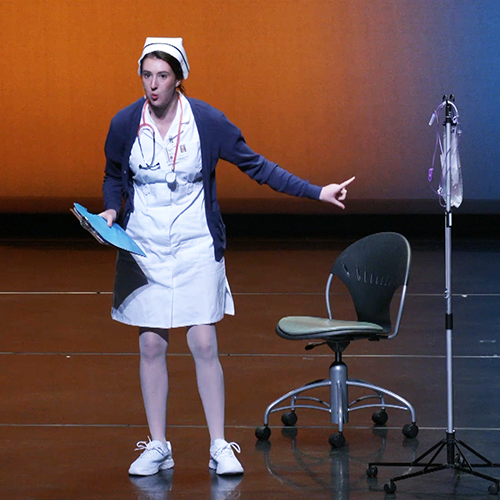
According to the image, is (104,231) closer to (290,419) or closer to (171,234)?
(171,234)

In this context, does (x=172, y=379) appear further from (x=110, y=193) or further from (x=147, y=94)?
(x=147, y=94)

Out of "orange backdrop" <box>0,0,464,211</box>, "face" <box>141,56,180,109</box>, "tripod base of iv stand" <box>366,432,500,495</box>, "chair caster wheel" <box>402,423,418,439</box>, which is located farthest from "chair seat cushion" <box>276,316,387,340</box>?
"orange backdrop" <box>0,0,464,211</box>

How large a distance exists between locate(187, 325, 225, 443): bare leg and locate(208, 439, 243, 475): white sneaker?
0.13 ft

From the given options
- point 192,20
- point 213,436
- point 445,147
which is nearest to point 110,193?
point 213,436

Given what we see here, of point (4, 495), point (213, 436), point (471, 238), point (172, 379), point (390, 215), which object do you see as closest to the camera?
point (4, 495)

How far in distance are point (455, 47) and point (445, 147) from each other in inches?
279

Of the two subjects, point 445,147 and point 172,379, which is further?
point 172,379

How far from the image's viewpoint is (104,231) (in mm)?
3150

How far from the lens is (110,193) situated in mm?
3439

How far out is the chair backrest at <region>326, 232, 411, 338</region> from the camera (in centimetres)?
393

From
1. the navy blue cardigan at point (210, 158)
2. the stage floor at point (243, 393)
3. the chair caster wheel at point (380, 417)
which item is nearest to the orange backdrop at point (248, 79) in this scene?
the stage floor at point (243, 393)

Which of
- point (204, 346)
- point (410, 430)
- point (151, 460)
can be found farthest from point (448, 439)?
point (151, 460)

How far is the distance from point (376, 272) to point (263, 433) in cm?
80

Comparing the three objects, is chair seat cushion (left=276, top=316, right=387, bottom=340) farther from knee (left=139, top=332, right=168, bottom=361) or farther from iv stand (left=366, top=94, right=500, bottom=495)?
knee (left=139, top=332, right=168, bottom=361)
